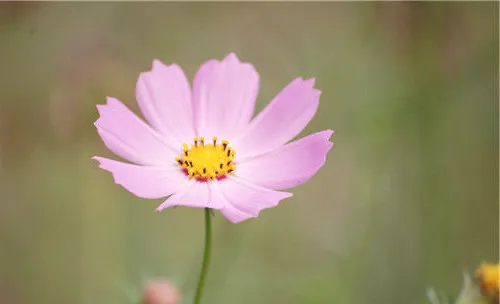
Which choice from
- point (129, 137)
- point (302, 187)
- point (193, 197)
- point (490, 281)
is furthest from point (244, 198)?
point (302, 187)

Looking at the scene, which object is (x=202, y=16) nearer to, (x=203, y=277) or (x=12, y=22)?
(x=12, y=22)

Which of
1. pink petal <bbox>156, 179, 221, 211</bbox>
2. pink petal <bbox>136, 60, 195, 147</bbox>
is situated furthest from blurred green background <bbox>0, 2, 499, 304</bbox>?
pink petal <bbox>156, 179, 221, 211</bbox>

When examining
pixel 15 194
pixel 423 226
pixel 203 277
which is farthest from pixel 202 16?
pixel 203 277

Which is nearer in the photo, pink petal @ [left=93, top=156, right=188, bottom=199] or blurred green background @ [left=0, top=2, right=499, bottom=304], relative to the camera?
pink petal @ [left=93, top=156, right=188, bottom=199]

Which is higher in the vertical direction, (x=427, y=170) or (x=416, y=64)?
(x=416, y=64)

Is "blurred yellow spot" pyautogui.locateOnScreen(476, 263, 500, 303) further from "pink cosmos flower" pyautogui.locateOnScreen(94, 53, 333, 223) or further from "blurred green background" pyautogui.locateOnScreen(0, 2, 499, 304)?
"blurred green background" pyautogui.locateOnScreen(0, 2, 499, 304)

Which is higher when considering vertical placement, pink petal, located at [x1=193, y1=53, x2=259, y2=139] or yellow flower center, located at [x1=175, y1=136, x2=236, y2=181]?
pink petal, located at [x1=193, y1=53, x2=259, y2=139]
